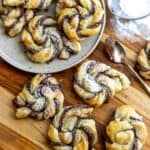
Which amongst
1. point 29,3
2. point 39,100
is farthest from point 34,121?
point 29,3

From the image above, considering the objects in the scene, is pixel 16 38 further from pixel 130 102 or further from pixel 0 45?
pixel 130 102

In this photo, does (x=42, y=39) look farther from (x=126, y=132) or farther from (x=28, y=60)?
(x=126, y=132)

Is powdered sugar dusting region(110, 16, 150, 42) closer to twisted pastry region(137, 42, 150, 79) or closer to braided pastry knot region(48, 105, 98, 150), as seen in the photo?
twisted pastry region(137, 42, 150, 79)

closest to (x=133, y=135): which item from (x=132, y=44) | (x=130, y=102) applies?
(x=130, y=102)

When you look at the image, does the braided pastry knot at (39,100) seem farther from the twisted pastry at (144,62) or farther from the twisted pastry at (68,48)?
the twisted pastry at (144,62)

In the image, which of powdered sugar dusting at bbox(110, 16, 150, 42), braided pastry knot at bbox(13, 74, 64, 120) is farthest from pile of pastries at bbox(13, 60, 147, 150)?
powdered sugar dusting at bbox(110, 16, 150, 42)

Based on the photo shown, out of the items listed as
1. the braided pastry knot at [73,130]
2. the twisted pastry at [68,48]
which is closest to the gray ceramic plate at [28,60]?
the twisted pastry at [68,48]
